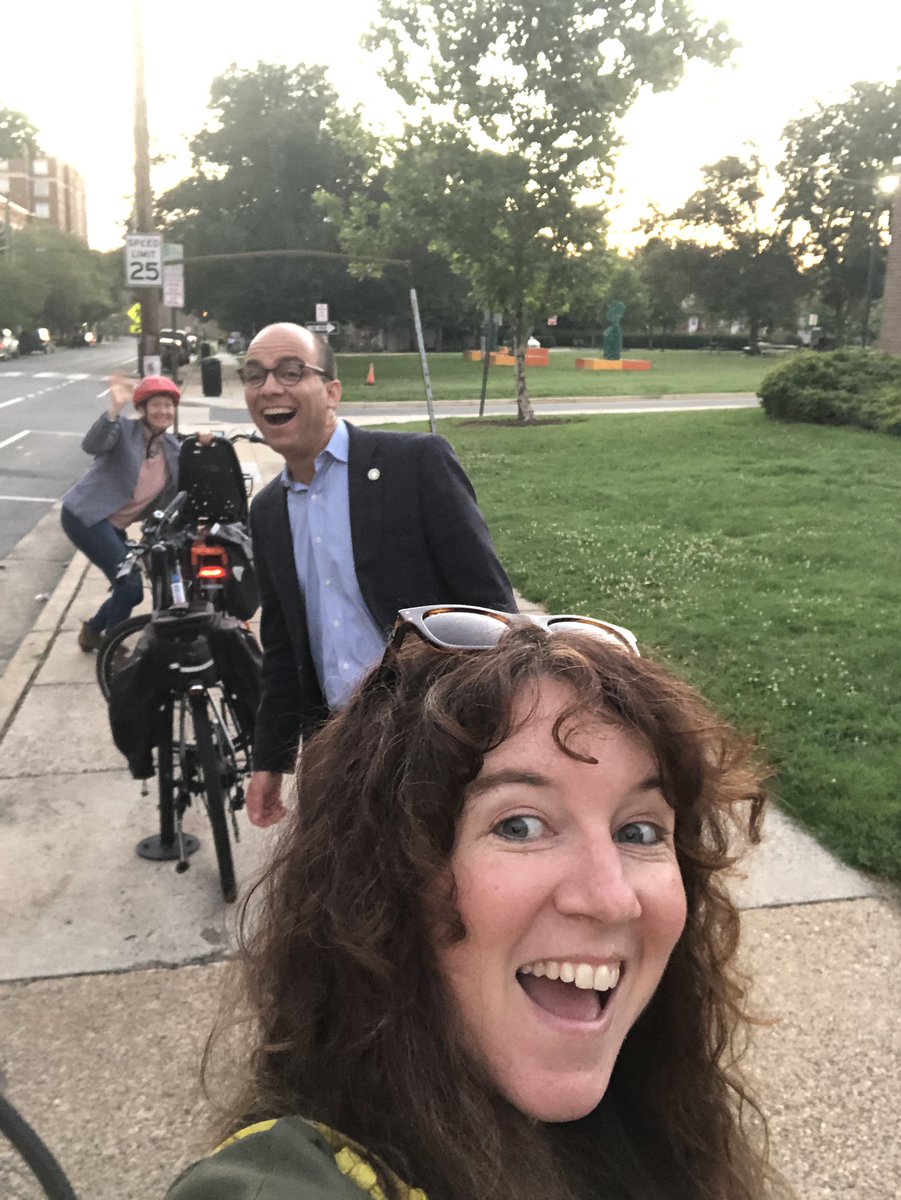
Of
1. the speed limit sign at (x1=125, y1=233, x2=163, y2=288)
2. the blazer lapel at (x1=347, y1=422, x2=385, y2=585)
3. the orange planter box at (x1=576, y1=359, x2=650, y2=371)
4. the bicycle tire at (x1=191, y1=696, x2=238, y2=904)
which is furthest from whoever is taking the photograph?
the orange planter box at (x1=576, y1=359, x2=650, y2=371)

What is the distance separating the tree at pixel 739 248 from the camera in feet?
209

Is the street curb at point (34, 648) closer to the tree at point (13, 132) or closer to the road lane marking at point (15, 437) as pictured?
the road lane marking at point (15, 437)


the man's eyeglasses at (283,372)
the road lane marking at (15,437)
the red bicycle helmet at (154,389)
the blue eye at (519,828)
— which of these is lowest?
the road lane marking at (15,437)

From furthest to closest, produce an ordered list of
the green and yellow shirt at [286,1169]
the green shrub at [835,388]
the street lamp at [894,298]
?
1. the street lamp at [894,298]
2. the green shrub at [835,388]
3. the green and yellow shirt at [286,1169]

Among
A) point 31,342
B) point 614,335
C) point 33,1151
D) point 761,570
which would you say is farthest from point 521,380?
point 31,342

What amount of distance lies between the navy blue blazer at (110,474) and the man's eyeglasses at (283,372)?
3364 mm

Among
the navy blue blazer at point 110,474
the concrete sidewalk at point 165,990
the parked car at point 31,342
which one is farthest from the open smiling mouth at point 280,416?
the parked car at point 31,342

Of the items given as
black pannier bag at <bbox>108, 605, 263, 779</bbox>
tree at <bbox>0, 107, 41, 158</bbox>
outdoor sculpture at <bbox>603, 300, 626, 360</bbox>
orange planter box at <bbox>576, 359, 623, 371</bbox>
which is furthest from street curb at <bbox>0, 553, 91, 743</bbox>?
tree at <bbox>0, 107, 41, 158</bbox>

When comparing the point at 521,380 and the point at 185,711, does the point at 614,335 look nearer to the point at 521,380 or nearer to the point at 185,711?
the point at 521,380

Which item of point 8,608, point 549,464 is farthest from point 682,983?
point 549,464

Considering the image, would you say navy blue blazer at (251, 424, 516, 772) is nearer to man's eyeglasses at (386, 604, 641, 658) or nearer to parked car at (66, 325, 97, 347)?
man's eyeglasses at (386, 604, 641, 658)

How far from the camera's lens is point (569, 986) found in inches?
47.0

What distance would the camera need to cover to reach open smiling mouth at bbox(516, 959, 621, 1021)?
3.79ft

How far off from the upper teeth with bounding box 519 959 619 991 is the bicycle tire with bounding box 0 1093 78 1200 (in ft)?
3.17
